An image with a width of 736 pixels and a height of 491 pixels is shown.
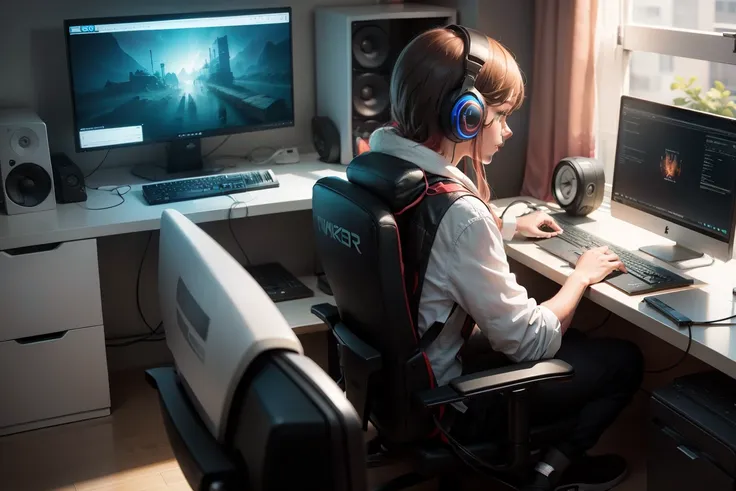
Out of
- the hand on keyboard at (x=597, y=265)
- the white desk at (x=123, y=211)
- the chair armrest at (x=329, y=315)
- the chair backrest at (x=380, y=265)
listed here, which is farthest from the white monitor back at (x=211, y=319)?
the white desk at (x=123, y=211)

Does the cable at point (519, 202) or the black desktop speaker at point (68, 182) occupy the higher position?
the black desktop speaker at point (68, 182)

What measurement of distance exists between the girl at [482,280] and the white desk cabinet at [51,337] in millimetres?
1179

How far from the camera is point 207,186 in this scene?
9.77ft

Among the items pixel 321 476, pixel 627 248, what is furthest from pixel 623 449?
pixel 321 476

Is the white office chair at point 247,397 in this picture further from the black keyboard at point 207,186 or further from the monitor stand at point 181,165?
the monitor stand at point 181,165

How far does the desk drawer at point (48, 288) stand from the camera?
2699 mm

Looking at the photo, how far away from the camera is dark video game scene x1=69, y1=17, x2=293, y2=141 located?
9.55 ft

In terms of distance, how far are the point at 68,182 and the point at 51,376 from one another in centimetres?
61

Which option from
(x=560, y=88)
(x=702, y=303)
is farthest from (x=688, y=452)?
(x=560, y=88)

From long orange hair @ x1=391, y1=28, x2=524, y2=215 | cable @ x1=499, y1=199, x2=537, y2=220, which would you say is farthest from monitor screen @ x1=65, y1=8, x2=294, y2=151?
long orange hair @ x1=391, y1=28, x2=524, y2=215

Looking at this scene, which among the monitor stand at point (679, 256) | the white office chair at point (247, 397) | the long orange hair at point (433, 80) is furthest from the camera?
the monitor stand at point (679, 256)

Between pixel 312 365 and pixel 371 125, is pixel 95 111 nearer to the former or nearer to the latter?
pixel 371 125

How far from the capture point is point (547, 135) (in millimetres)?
3092

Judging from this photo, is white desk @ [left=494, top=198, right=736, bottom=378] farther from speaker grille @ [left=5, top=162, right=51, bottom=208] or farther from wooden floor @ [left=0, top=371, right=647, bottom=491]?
speaker grille @ [left=5, top=162, right=51, bottom=208]
